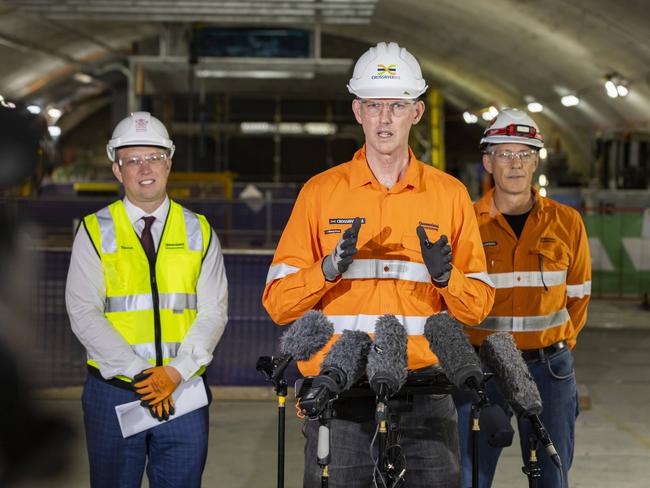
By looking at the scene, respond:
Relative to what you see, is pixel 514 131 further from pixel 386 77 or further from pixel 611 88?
pixel 611 88

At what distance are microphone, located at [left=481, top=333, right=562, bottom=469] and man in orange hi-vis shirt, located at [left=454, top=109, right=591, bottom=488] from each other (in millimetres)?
729

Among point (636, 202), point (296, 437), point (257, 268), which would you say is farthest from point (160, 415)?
point (636, 202)

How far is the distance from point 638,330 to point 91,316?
10.5 meters

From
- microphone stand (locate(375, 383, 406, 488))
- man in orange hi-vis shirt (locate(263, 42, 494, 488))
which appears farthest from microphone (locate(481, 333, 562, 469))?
microphone stand (locate(375, 383, 406, 488))

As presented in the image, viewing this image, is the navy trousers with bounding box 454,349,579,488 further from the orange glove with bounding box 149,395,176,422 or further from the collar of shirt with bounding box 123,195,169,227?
the collar of shirt with bounding box 123,195,169,227

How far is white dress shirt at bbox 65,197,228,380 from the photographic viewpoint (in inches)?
150

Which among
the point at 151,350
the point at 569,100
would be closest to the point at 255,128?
the point at 569,100

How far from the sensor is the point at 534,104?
25375 millimetres

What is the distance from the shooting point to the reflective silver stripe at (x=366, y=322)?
3.22 m

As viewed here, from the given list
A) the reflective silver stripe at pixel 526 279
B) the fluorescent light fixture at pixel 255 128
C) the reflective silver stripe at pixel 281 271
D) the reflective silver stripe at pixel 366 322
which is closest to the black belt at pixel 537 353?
the reflective silver stripe at pixel 526 279

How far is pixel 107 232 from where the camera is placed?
3.94 metres

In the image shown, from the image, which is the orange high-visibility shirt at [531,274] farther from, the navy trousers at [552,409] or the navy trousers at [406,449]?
the navy trousers at [406,449]

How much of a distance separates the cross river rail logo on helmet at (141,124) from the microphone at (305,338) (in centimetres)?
129

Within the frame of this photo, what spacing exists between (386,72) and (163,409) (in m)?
1.57
